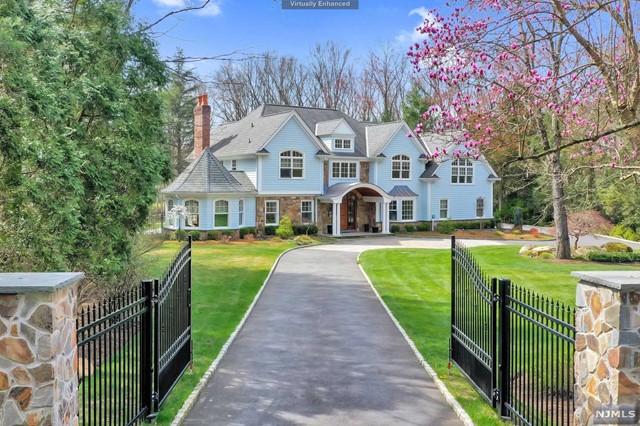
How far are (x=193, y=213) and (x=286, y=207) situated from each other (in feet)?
19.0

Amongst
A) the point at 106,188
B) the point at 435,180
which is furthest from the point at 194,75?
the point at 435,180

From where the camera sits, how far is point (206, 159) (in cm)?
3116

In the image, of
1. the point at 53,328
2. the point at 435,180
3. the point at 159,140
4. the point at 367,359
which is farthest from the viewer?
the point at 435,180

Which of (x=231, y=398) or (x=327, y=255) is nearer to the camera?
(x=231, y=398)

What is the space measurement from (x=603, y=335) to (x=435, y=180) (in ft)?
112

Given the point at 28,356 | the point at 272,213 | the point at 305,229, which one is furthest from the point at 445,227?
the point at 28,356

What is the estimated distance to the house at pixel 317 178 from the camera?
101ft

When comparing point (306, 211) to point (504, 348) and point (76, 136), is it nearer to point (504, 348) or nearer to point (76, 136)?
point (76, 136)

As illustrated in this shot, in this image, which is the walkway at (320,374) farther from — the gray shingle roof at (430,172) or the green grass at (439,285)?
the gray shingle roof at (430,172)

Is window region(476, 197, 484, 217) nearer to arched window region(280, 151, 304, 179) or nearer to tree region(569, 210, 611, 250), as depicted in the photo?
tree region(569, 210, 611, 250)

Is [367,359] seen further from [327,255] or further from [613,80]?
[327,255]

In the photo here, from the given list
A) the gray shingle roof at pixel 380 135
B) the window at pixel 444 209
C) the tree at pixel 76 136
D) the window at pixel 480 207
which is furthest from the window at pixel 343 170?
the tree at pixel 76 136

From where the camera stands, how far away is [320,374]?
8.18m

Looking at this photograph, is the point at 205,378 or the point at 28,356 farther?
the point at 205,378
